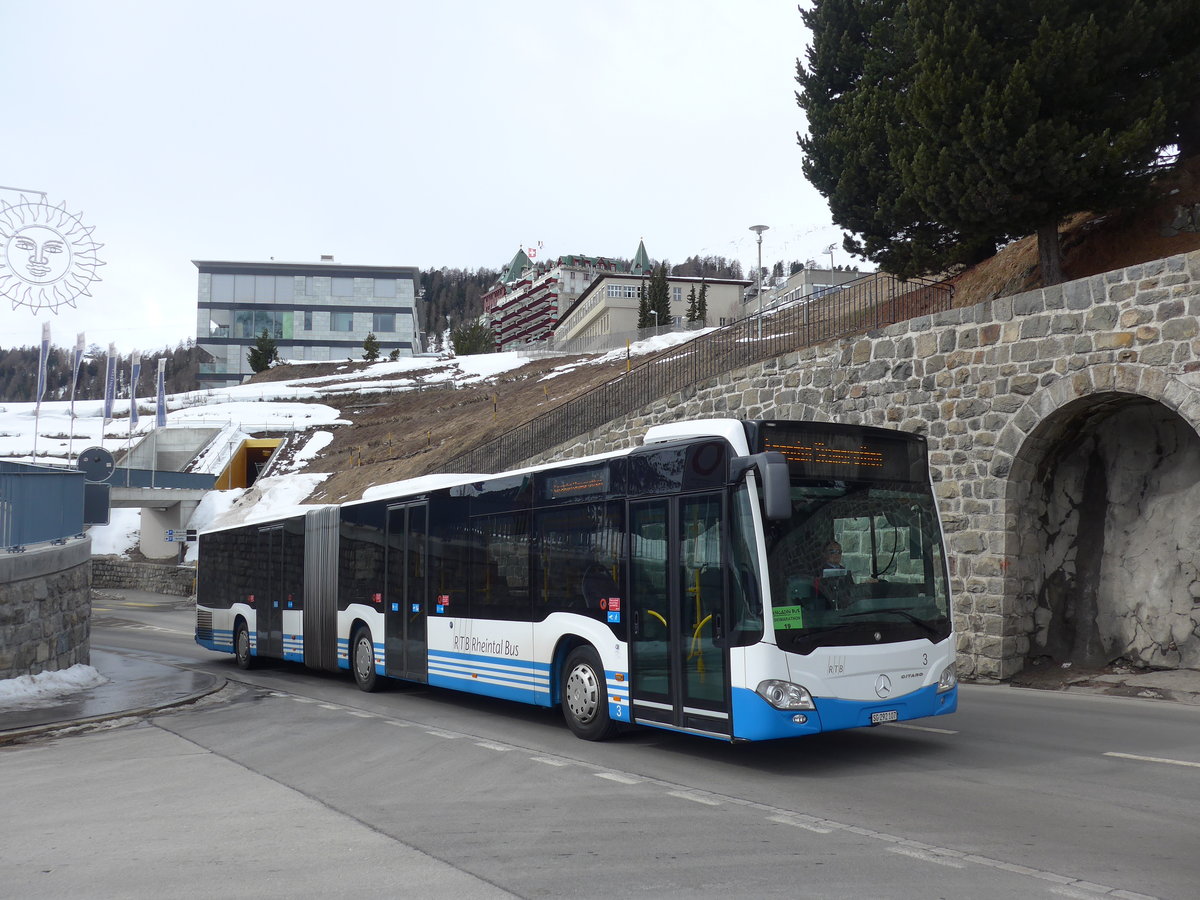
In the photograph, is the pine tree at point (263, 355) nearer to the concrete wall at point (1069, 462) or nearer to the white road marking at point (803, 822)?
the concrete wall at point (1069, 462)

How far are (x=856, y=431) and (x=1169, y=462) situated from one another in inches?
278

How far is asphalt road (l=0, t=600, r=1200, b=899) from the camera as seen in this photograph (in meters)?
5.65

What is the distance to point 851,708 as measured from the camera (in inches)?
334

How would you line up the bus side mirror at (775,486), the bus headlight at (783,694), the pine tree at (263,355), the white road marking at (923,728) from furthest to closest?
the pine tree at (263,355), the white road marking at (923,728), the bus headlight at (783,694), the bus side mirror at (775,486)

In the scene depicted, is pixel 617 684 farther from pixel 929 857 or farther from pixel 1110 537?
pixel 1110 537

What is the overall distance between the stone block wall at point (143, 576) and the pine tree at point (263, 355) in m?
55.3

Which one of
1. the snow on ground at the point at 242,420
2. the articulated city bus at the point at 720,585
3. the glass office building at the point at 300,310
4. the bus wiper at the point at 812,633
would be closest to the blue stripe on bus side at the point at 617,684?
the articulated city bus at the point at 720,585

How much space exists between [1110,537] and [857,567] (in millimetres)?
7694

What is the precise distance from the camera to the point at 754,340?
21.0 meters

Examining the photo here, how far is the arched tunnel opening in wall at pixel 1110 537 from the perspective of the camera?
1370 cm

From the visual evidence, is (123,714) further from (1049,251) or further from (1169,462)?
(1049,251)

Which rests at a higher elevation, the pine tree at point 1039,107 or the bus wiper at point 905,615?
the pine tree at point 1039,107

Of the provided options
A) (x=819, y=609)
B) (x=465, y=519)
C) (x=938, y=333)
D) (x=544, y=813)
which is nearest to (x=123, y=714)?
(x=465, y=519)

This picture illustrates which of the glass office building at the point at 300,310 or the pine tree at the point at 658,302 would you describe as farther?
the glass office building at the point at 300,310
